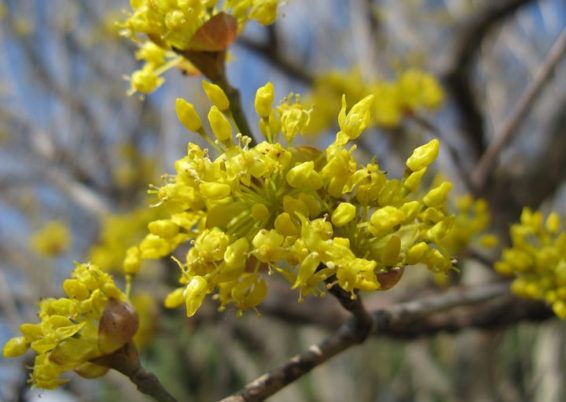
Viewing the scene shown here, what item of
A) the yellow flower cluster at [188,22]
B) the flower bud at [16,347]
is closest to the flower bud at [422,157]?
the yellow flower cluster at [188,22]

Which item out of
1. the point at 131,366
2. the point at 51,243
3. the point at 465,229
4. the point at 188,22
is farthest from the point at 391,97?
the point at 51,243

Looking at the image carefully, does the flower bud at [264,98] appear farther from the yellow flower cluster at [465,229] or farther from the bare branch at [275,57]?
the bare branch at [275,57]

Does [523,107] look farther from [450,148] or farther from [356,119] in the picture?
[356,119]

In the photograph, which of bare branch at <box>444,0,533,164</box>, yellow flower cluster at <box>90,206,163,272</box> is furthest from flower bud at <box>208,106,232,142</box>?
bare branch at <box>444,0,533,164</box>

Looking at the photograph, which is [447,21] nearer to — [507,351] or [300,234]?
[300,234]

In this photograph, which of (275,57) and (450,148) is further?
(275,57)

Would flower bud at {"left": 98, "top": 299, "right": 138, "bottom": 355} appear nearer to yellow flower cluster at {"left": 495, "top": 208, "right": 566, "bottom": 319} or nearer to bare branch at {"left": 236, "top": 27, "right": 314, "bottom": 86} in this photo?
yellow flower cluster at {"left": 495, "top": 208, "right": 566, "bottom": 319}

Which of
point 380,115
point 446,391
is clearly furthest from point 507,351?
point 380,115
